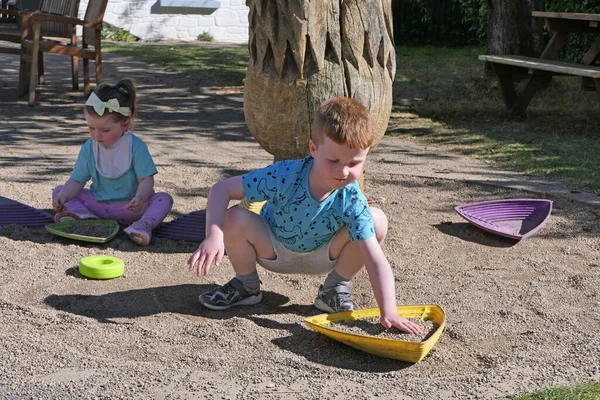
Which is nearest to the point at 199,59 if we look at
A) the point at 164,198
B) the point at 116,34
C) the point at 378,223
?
the point at 116,34

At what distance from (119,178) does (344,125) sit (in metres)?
1.85

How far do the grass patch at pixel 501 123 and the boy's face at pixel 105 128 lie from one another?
3.19 meters

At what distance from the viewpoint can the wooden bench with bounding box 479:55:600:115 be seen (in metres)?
8.08

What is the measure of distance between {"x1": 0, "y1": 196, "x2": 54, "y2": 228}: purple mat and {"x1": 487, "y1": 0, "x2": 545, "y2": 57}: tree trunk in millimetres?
7334

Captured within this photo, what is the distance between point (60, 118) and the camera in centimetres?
812

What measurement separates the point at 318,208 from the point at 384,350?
0.64 metres

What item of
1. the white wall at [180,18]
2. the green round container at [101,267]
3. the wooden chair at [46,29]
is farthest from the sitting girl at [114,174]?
the white wall at [180,18]

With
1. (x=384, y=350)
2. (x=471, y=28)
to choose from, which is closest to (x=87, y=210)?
(x=384, y=350)

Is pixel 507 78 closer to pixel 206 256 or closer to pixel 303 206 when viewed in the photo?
pixel 303 206

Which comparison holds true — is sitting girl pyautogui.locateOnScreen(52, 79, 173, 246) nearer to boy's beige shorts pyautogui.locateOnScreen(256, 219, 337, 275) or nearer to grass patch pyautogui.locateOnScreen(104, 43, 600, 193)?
boy's beige shorts pyautogui.locateOnScreen(256, 219, 337, 275)

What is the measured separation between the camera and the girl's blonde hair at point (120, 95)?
14.1ft

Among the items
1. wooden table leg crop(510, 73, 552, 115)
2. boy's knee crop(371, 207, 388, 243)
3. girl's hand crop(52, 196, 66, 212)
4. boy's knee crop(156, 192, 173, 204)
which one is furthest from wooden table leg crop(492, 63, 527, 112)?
boy's knee crop(371, 207, 388, 243)

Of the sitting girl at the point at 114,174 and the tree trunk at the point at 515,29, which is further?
the tree trunk at the point at 515,29

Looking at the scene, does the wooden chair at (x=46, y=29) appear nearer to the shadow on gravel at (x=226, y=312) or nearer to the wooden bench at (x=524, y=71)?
the wooden bench at (x=524, y=71)
